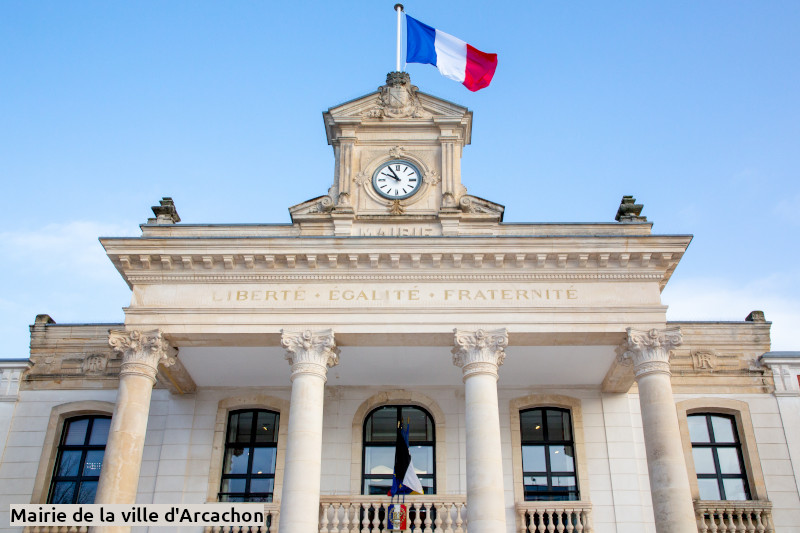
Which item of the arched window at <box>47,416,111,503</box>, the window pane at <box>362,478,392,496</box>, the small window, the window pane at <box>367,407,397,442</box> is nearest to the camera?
the small window

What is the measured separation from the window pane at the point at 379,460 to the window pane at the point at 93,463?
6997mm

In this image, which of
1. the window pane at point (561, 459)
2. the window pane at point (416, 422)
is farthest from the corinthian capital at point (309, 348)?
the window pane at point (561, 459)

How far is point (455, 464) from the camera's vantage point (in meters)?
19.5

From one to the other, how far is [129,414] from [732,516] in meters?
14.5

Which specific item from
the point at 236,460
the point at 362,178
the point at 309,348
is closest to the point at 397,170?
the point at 362,178

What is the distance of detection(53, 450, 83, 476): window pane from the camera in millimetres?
20234

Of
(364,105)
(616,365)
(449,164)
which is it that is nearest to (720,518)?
(616,365)

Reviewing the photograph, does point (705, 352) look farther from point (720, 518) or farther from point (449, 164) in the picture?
point (449, 164)

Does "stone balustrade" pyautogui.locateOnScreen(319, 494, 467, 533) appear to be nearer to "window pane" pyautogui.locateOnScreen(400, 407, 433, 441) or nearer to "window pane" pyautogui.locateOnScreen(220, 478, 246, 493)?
"window pane" pyautogui.locateOnScreen(400, 407, 433, 441)

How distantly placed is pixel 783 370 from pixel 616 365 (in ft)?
17.6

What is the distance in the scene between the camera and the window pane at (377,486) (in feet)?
64.5

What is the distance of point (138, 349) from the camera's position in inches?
A: 675

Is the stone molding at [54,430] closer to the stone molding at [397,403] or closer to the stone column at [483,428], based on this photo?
the stone molding at [397,403]

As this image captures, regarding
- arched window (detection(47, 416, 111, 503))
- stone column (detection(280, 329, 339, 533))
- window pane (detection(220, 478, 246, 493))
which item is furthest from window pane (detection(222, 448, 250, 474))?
stone column (detection(280, 329, 339, 533))
